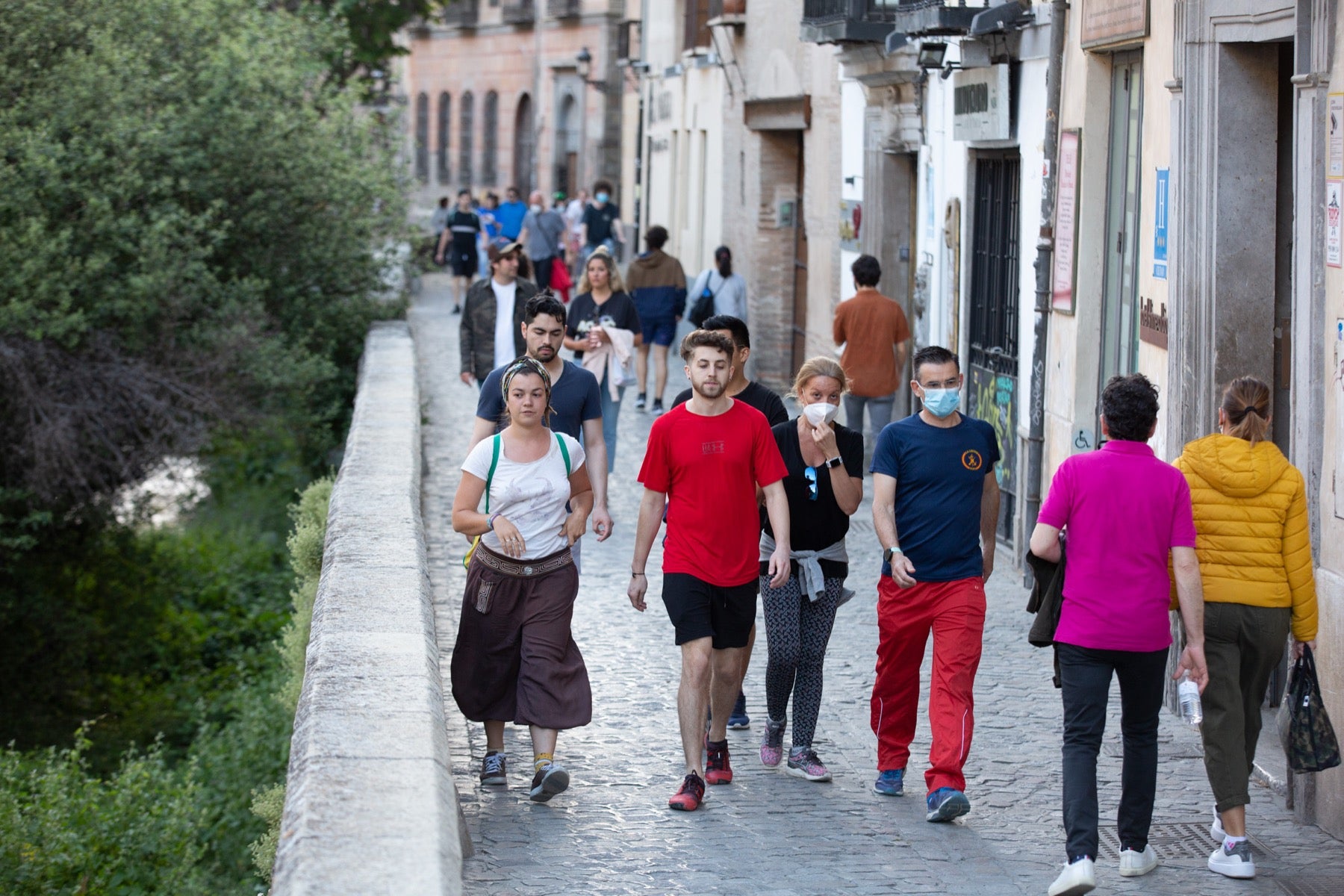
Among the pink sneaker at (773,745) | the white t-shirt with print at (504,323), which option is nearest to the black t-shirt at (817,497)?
the pink sneaker at (773,745)

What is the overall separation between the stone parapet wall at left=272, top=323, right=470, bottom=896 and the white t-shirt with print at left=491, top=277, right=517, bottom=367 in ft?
7.11

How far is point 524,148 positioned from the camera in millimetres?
45656

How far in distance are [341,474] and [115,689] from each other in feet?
18.1

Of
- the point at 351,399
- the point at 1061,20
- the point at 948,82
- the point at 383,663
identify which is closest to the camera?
the point at 383,663

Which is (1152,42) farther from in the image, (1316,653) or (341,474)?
(341,474)

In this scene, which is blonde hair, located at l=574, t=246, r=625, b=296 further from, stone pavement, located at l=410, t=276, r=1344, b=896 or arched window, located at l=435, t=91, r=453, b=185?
arched window, located at l=435, t=91, r=453, b=185

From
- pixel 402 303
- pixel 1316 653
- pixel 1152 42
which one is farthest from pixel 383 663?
pixel 402 303

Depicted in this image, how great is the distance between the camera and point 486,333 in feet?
37.7

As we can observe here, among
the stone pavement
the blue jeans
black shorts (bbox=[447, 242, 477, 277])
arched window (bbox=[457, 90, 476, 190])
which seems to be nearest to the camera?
the stone pavement

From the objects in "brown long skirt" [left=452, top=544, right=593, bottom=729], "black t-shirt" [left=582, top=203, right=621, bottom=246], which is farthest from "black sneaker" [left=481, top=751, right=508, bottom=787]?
"black t-shirt" [left=582, top=203, right=621, bottom=246]

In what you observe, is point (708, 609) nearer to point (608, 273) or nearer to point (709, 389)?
point (709, 389)

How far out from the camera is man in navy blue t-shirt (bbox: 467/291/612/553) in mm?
7539

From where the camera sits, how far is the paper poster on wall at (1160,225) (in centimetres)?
874

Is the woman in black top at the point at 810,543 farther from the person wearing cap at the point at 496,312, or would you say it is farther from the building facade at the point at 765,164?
the building facade at the point at 765,164
